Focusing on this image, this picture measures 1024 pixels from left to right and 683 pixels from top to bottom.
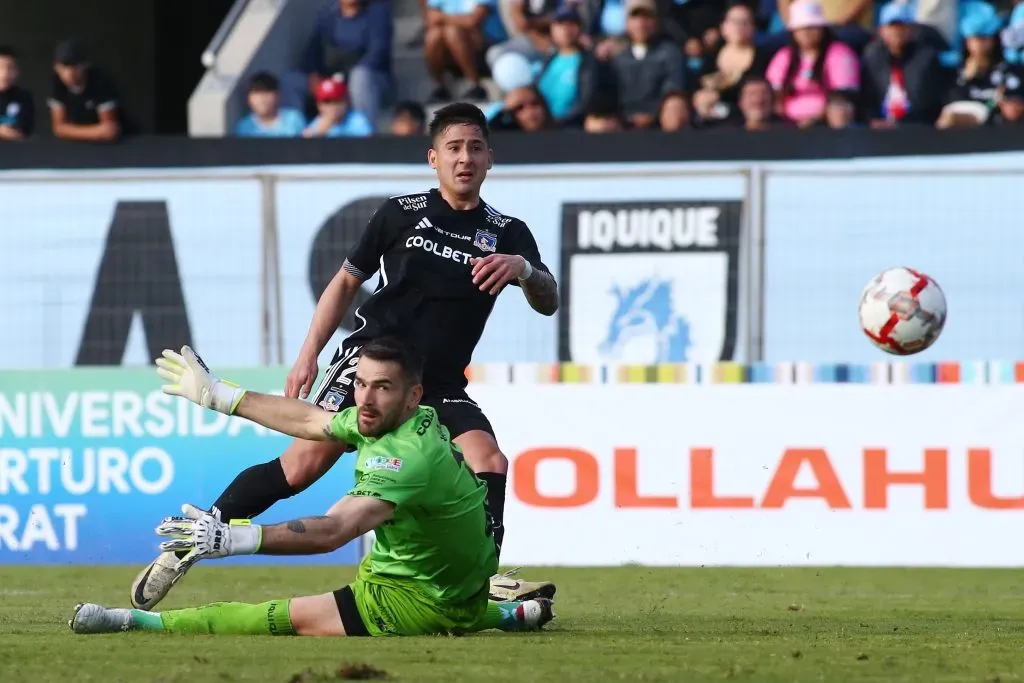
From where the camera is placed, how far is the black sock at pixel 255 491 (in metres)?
7.52

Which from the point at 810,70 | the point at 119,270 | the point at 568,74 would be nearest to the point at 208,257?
the point at 119,270

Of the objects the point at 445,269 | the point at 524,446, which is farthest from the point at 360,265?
the point at 524,446

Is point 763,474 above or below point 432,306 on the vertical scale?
below

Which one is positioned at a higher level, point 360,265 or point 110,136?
point 110,136

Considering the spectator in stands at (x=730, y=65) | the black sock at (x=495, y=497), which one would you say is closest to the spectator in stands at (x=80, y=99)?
the spectator in stands at (x=730, y=65)

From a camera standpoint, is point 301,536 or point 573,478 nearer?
point 301,536

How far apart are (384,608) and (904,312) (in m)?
4.75

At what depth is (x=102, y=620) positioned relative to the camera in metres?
6.62

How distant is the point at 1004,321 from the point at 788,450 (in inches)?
70.5

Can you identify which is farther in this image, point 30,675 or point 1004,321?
→ point 1004,321

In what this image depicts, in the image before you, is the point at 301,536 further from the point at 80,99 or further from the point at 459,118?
the point at 80,99

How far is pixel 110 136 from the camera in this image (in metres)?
13.6

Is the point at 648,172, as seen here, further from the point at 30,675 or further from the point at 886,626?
the point at 30,675

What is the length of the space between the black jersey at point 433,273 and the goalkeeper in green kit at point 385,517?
0.97 metres
